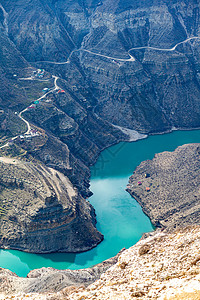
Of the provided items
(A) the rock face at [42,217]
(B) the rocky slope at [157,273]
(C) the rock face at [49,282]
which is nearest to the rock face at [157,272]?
(B) the rocky slope at [157,273]

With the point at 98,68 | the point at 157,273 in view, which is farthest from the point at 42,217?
the point at 98,68

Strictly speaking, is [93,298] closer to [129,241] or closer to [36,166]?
[129,241]

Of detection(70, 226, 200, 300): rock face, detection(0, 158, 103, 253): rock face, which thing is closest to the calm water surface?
detection(0, 158, 103, 253): rock face

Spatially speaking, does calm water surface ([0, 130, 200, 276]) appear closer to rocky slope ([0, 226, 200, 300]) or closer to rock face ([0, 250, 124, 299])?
rock face ([0, 250, 124, 299])

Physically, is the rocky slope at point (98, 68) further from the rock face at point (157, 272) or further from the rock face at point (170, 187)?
the rock face at point (157, 272)

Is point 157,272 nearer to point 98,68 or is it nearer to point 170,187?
point 170,187

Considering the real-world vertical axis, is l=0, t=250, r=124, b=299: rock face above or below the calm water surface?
below
